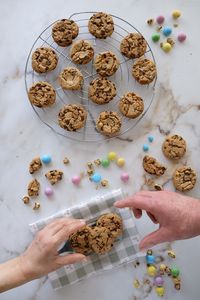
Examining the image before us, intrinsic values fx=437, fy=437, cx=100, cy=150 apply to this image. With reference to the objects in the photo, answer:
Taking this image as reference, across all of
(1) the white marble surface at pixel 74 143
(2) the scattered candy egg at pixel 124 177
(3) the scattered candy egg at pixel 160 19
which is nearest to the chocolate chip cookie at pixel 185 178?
(1) the white marble surface at pixel 74 143

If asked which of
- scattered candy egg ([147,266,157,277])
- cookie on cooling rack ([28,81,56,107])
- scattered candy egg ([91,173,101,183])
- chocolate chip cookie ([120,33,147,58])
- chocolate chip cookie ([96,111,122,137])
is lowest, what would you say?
scattered candy egg ([147,266,157,277])

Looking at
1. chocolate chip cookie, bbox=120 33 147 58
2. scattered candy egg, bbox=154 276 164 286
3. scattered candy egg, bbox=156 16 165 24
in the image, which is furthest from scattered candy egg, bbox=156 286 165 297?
scattered candy egg, bbox=156 16 165 24

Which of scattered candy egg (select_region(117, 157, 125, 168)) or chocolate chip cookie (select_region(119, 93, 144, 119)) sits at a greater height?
chocolate chip cookie (select_region(119, 93, 144, 119))

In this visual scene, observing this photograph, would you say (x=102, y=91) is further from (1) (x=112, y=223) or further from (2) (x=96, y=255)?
(2) (x=96, y=255)

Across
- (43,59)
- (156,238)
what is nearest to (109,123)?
(43,59)

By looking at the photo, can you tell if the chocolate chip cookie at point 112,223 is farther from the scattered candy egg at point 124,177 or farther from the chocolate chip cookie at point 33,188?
the chocolate chip cookie at point 33,188

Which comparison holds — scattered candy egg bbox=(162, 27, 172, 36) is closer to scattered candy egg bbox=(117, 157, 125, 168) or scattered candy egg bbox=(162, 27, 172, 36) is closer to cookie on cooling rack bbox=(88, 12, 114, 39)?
cookie on cooling rack bbox=(88, 12, 114, 39)
